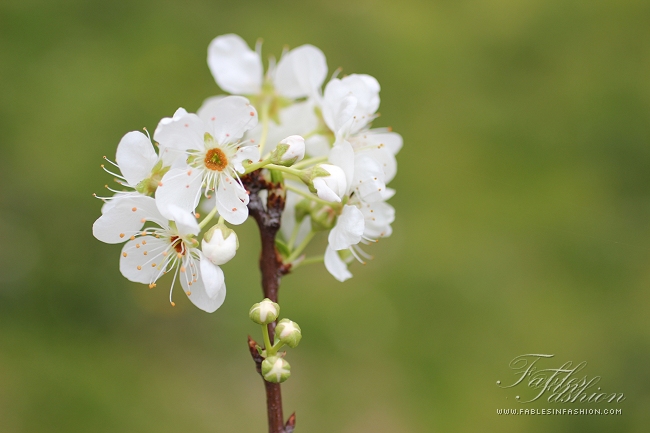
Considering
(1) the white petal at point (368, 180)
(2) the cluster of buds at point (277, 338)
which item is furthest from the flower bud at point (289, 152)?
(2) the cluster of buds at point (277, 338)

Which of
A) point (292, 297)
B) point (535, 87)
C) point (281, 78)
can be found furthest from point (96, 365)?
point (535, 87)

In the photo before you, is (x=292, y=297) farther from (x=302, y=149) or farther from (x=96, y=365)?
(x=302, y=149)

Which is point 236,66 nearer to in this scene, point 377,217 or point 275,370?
point 377,217

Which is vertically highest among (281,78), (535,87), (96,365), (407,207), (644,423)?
(535,87)

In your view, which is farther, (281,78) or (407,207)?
(407,207)

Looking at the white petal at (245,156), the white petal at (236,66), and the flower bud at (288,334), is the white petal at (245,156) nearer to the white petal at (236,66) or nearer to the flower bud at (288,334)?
the flower bud at (288,334)

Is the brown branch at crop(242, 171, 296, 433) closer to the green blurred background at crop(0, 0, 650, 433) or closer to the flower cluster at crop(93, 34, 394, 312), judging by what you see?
the flower cluster at crop(93, 34, 394, 312)

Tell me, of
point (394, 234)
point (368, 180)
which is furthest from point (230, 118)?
point (394, 234)
